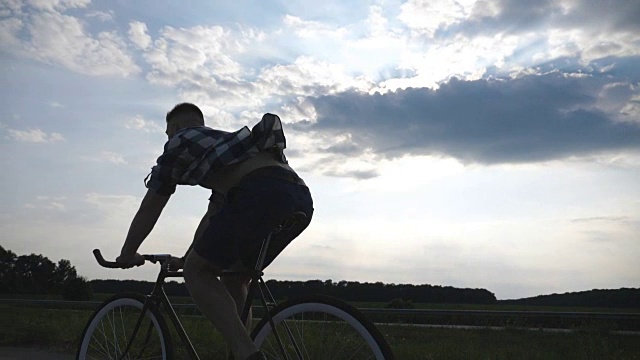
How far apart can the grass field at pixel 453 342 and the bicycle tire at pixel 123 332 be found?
124 inches

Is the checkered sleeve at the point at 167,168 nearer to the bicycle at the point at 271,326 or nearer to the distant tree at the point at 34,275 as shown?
the bicycle at the point at 271,326

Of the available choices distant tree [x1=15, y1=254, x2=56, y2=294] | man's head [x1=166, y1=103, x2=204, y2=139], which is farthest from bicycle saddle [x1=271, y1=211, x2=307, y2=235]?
distant tree [x1=15, y1=254, x2=56, y2=294]

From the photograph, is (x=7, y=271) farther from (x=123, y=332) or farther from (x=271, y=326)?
(x=271, y=326)

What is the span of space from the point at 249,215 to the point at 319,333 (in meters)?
0.78

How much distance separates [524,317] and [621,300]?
2403 centimetres

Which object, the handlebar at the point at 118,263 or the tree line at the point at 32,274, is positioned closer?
the handlebar at the point at 118,263

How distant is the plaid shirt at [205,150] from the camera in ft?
10.8

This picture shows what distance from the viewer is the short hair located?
3.74 m

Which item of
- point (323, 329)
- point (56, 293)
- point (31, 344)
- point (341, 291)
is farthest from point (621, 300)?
point (56, 293)

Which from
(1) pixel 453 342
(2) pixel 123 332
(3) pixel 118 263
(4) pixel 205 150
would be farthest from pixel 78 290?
(4) pixel 205 150

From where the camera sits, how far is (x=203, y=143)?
133 inches

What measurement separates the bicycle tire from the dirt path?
3790 millimetres

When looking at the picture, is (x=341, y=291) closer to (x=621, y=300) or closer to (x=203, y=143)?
→ (x=621, y=300)

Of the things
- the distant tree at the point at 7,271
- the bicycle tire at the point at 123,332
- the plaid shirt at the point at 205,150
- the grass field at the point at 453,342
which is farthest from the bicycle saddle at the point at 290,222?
the distant tree at the point at 7,271
